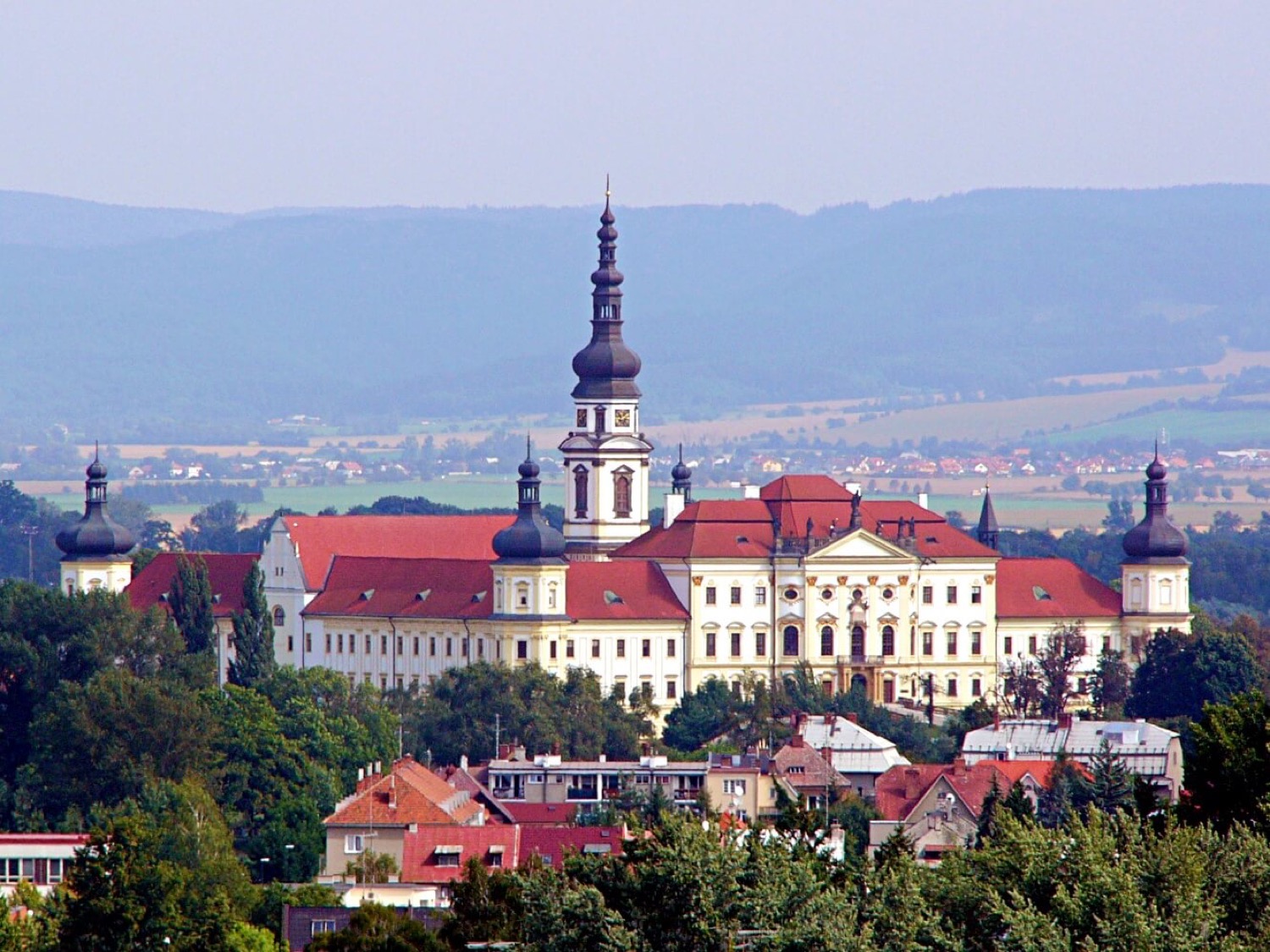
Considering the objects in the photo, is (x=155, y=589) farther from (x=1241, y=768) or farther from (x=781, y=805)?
(x=1241, y=768)

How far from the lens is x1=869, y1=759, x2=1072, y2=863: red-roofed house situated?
8371 centimetres

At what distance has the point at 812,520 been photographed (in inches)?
4857

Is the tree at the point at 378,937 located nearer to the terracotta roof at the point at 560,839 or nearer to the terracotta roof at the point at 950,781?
the terracotta roof at the point at 560,839

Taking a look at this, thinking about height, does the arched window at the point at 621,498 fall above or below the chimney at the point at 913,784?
above

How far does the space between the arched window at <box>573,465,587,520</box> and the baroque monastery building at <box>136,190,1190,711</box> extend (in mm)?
75

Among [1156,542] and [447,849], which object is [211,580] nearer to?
[1156,542]

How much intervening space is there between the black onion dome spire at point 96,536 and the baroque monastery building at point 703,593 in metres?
1.36

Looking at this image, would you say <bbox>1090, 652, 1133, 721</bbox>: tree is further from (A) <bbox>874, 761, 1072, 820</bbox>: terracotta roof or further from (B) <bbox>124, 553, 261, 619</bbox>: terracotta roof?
(B) <bbox>124, 553, 261, 619</bbox>: terracotta roof

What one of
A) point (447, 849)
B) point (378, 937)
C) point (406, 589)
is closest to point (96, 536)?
point (406, 589)

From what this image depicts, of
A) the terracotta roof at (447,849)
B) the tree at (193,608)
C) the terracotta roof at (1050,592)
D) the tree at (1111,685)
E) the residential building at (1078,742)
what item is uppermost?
the terracotta roof at (1050,592)

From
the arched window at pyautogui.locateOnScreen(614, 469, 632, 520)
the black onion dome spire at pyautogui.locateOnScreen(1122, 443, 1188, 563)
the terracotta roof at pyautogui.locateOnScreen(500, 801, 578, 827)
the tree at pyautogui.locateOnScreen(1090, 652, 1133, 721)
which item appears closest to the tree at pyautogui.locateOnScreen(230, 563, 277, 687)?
the arched window at pyautogui.locateOnScreen(614, 469, 632, 520)

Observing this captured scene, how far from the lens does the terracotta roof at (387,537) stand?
130 meters

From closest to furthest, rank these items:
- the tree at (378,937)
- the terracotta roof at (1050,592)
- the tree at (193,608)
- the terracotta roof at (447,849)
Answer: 1. the tree at (378,937)
2. the terracotta roof at (447,849)
3. the tree at (193,608)
4. the terracotta roof at (1050,592)

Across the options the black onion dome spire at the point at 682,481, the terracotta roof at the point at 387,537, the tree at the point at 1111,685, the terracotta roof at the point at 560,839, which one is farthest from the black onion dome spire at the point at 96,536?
the terracotta roof at the point at 560,839
